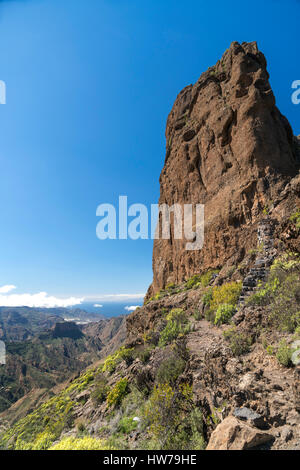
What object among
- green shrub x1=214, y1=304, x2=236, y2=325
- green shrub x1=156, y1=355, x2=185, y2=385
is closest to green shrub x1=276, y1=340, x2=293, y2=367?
green shrub x1=156, y1=355, x2=185, y2=385

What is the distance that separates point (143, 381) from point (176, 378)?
2055mm

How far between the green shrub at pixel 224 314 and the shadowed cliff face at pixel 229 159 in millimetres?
5905

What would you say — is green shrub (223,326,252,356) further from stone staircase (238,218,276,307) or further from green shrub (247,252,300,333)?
stone staircase (238,218,276,307)

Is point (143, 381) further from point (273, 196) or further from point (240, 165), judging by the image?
point (240, 165)

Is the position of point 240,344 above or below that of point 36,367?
above

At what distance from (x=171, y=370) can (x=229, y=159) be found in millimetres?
20911

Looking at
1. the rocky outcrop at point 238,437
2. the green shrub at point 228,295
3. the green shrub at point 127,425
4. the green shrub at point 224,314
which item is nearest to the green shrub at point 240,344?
the rocky outcrop at point 238,437

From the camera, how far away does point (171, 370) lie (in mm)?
6219

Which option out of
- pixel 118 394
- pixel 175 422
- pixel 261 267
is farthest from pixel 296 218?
pixel 118 394

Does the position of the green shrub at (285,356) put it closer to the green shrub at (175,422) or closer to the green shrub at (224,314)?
the green shrub at (175,422)

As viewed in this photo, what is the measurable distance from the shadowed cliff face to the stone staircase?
2753mm

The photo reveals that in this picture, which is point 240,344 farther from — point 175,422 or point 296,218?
point 296,218
